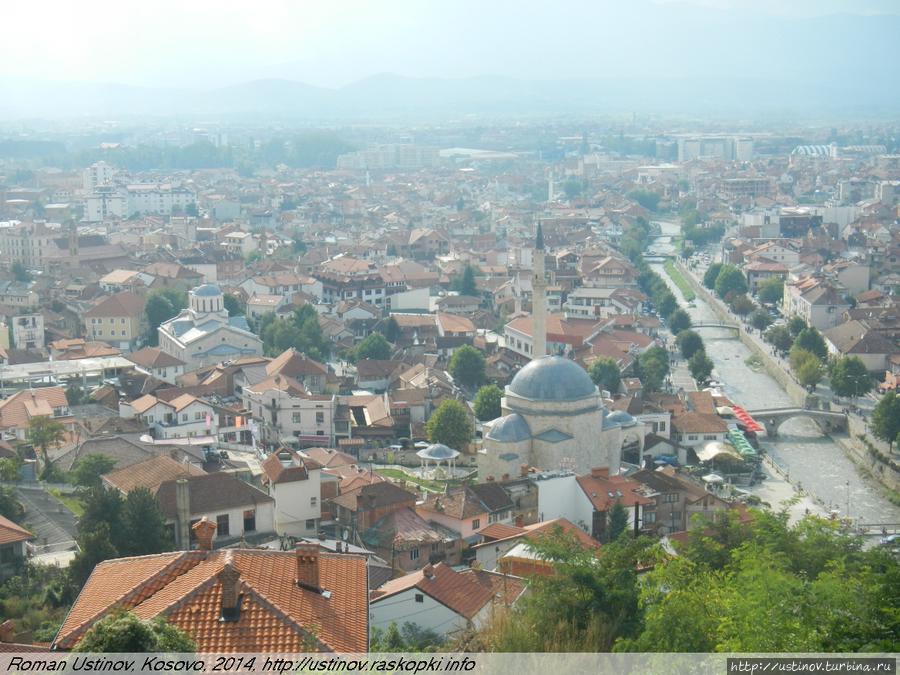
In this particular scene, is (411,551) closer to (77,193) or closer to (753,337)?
(753,337)

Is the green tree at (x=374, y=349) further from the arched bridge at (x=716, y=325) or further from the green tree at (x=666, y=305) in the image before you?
the arched bridge at (x=716, y=325)

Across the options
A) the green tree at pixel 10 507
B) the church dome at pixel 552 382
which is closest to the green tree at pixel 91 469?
the green tree at pixel 10 507

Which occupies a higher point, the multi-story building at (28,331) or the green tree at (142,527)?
the green tree at (142,527)

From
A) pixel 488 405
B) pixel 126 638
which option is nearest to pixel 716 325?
pixel 488 405

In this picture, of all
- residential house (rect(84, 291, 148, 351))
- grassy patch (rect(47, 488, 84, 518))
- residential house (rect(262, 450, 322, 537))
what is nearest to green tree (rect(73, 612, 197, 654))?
residential house (rect(262, 450, 322, 537))

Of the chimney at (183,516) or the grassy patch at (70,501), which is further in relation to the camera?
the grassy patch at (70,501)

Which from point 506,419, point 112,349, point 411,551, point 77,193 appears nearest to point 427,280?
point 112,349
